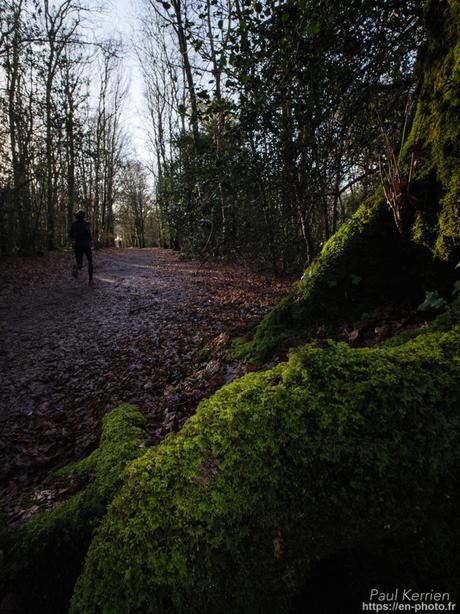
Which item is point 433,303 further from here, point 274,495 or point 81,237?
point 81,237

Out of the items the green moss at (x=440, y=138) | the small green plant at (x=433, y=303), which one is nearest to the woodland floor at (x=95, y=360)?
the small green plant at (x=433, y=303)

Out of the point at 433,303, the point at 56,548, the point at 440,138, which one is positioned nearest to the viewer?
the point at 56,548

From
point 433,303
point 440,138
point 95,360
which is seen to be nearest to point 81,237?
point 95,360

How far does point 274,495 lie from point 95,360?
16.4 feet

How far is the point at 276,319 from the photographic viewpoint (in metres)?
3.43

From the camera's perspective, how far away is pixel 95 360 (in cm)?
533

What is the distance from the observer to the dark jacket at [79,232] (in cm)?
1023

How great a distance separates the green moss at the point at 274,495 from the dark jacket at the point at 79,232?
34.9 ft

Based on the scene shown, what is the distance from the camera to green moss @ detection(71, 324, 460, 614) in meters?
0.90

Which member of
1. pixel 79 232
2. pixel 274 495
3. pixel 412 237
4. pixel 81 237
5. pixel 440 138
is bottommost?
→ pixel 274 495

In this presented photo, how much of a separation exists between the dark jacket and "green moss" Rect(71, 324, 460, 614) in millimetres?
10626

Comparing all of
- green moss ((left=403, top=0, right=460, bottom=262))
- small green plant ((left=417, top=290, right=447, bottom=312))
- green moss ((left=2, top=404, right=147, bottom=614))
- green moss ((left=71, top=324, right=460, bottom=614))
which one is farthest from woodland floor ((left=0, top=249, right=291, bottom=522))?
green moss ((left=403, top=0, right=460, bottom=262))

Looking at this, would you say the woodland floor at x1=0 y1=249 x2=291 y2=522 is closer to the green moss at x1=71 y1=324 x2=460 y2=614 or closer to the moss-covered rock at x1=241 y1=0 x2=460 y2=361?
the moss-covered rock at x1=241 y1=0 x2=460 y2=361

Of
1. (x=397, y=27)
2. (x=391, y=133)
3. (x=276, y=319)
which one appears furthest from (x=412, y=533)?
(x=391, y=133)
